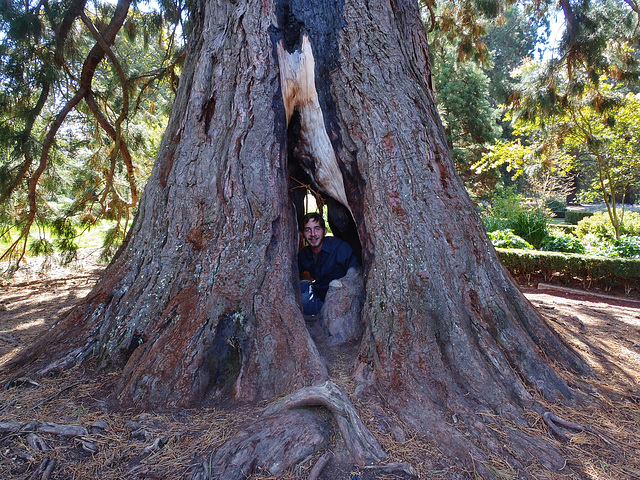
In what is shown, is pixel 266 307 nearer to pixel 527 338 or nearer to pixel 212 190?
pixel 212 190

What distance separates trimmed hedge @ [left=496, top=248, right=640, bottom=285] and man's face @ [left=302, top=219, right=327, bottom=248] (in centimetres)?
545

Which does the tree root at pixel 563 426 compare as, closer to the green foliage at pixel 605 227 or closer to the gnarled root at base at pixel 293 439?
the gnarled root at base at pixel 293 439

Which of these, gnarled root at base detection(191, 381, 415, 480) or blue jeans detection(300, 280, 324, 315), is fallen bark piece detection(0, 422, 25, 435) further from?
blue jeans detection(300, 280, 324, 315)

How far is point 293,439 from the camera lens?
195 cm

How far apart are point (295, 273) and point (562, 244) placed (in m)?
8.09

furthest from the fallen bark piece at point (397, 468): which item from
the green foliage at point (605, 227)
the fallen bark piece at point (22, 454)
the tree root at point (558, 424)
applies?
the green foliage at point (605, 227)

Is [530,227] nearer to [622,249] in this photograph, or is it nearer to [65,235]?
[622,249]

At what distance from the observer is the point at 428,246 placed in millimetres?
2682

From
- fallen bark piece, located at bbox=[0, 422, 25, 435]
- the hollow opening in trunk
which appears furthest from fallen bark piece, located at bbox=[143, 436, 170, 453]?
the hollow opening in trunk

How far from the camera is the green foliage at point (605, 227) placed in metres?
11.1

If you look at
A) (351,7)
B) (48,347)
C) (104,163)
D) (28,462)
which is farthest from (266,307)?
(104,163)

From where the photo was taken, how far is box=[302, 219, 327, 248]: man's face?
399 cm

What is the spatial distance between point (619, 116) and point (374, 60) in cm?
1060

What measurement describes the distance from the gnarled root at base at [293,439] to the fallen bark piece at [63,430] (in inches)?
27.8
